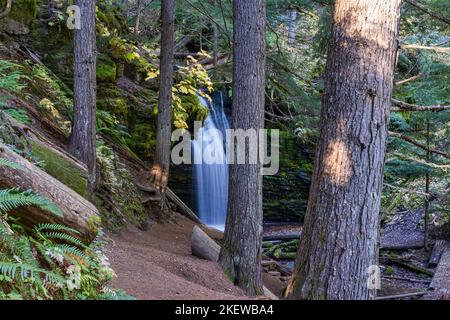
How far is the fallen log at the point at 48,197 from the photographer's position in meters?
3.78

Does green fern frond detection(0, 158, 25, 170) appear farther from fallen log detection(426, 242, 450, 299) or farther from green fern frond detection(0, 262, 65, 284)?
fallen log detection(426, 242, 450, 299)

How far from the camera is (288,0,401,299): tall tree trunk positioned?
13.4ft

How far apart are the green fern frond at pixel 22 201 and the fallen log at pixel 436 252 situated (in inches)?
401

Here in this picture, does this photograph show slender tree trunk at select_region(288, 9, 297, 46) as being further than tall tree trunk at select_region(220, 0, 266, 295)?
Yes

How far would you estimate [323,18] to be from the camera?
8.94 m

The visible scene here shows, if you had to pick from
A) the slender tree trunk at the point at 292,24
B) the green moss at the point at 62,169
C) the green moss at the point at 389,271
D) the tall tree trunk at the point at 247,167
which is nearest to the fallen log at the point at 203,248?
the tall tree trunk at the point at 247,167

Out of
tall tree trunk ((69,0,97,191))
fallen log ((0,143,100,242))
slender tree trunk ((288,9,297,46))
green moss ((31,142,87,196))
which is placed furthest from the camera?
slender tree trunk ((288,9,297,46))

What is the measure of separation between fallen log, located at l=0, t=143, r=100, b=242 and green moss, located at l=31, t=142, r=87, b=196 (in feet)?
6.42

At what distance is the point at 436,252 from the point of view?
38.9ft

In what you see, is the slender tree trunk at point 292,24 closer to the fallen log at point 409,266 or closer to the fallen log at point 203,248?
the fallen log at point 203,248

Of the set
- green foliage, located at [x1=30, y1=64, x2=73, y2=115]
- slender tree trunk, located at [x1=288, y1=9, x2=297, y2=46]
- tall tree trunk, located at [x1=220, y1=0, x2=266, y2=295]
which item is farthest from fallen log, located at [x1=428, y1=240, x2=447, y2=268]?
green foliage, located at [x1=30, y1=64, x2=73, y2=115]
